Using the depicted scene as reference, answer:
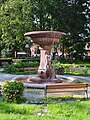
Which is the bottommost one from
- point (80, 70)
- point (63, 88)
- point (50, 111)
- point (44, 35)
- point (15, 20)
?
point (80, 70)

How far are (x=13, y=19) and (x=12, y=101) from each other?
3326 cm

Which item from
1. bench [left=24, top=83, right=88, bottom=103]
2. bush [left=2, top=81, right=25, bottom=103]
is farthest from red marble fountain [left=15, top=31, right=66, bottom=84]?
bush [left=2, top=81, right=25, bottom=103]

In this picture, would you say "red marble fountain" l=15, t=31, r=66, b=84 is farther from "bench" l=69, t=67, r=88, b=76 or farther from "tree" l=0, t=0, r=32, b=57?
"tree" l=0, t=0, r=32, b=57

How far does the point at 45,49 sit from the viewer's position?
1892 cm

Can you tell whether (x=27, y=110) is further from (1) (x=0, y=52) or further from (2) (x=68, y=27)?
(1) (x=0, y=52)

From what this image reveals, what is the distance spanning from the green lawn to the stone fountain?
A: 781 cm

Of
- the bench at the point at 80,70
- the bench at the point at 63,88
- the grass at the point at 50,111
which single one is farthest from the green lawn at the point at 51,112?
the bench at the point at 80,70

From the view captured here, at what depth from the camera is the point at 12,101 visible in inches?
462

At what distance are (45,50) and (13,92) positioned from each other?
7.45 m

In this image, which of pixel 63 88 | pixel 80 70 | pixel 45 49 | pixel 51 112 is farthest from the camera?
pixel 80 70

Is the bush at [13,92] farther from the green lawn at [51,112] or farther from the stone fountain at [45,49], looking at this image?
the stone fountain at [45,49]

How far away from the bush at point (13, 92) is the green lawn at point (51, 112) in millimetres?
958

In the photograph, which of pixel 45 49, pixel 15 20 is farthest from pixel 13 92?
pixel 15 20

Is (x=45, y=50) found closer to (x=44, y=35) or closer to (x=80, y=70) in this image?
(x=44, y=35)
